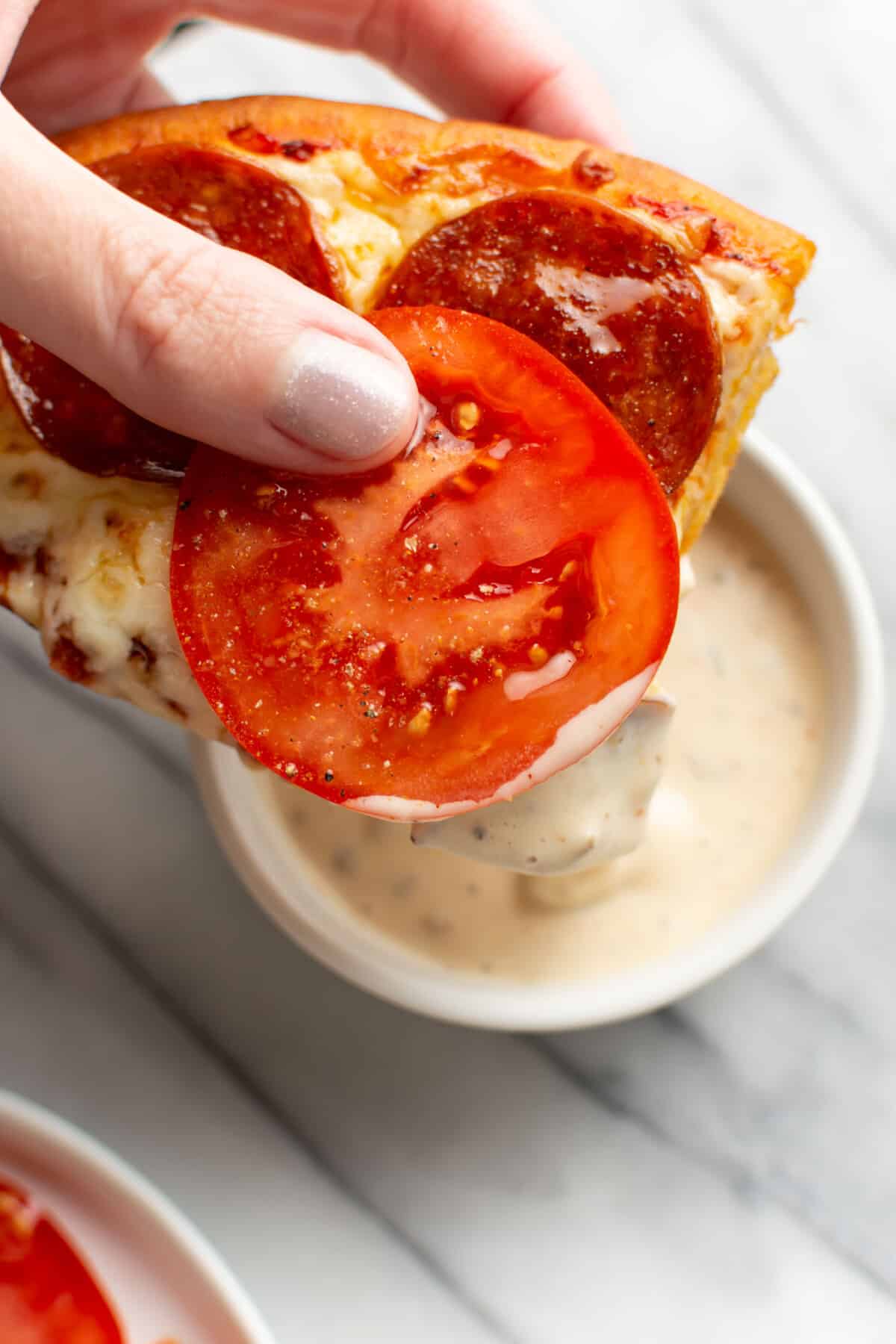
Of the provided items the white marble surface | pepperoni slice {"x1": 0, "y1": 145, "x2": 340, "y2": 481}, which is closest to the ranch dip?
the white marble surface

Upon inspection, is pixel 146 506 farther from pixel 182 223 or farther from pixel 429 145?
pixel 429 145

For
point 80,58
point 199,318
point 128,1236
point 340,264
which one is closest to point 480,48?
point 80,58

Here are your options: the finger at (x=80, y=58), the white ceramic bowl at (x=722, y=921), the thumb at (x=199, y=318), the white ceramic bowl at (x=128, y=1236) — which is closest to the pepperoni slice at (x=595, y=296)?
the thumb at (x=199, y=318)

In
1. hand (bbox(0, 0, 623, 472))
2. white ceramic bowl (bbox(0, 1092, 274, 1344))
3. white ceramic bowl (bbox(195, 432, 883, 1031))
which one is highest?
hand (bbox(0, 0, 623, 472))

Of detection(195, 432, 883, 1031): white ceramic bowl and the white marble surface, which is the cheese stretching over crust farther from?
the white marble surface

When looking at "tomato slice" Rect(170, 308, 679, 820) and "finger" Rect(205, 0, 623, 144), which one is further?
"finger" Rect(205, 0, 623, 144)

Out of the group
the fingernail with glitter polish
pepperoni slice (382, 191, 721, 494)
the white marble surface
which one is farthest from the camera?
the white marble surface

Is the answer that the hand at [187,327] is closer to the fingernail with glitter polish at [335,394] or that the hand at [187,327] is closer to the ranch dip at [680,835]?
the fingernail with glitter polish at [335,394]
